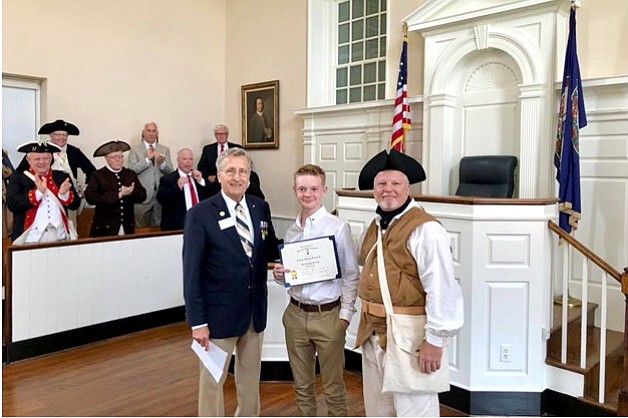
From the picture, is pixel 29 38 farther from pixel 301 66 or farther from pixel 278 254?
pixel 278 254

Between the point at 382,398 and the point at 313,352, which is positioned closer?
the point at 382,398

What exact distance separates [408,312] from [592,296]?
10.1 feet

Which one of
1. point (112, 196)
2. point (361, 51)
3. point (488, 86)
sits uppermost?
point (361, 51)

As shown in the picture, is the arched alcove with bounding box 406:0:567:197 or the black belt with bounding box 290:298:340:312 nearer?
the black belt with bounding box 290:298:340:312

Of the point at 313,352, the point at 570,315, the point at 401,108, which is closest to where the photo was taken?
the point at 313,352

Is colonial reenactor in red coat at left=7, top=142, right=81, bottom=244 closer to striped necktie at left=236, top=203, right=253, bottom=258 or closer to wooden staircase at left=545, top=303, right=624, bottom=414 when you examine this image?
striped necktie at left=236, top=203, right=253, bottom=258

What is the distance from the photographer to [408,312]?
1.98m

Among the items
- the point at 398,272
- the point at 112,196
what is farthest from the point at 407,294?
the point at 112,196

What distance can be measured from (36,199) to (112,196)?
2.44 ft

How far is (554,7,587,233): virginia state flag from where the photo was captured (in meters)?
4.18

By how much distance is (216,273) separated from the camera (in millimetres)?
2369

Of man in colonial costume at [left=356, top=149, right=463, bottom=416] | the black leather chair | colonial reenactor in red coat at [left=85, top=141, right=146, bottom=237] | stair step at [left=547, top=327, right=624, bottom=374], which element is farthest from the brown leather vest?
colonial reenactor in red coat at [left=85, top=141, right=146, bottom=237]

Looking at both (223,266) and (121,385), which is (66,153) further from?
(223,266)

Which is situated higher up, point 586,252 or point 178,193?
point 178,193
